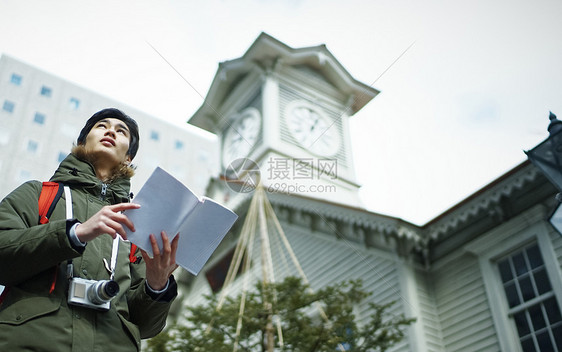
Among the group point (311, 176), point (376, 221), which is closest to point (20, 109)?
point (311, 176)

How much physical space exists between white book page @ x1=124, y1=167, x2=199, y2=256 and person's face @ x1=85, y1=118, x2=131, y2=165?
49 cm

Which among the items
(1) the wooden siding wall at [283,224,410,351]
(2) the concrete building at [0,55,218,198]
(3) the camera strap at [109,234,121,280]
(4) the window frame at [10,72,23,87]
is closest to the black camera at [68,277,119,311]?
(3) the camera strap at [109,234,121,280]

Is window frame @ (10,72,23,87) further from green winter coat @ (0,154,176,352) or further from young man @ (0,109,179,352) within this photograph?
green winter coat @ (0,154,176,352)

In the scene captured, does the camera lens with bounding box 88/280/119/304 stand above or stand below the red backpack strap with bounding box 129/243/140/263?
below

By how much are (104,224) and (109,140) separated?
2.07 ft

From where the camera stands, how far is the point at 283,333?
6.95 meters

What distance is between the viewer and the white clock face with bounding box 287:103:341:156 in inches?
582

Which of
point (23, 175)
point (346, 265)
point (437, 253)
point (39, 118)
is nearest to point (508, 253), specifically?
point (437, 253)

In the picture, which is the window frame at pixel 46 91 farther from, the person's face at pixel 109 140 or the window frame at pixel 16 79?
the person's face at pixel 109 140

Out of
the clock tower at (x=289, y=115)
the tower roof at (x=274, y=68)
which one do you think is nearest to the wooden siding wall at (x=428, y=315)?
the clock tower at (x=289, y=115)

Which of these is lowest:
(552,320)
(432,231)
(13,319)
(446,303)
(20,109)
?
(13,319)

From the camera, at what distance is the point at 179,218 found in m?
1.83

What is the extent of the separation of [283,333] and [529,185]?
12.6 feet

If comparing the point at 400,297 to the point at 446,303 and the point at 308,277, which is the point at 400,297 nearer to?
the point at 446,303
